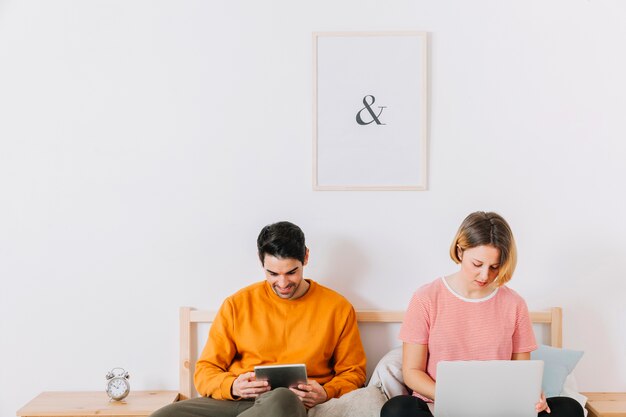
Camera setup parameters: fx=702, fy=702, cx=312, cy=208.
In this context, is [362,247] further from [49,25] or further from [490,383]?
[49,25]

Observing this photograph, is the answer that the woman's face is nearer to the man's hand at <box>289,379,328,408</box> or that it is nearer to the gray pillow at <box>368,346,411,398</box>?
the gray pillow at <box>368,346,411,398</box>

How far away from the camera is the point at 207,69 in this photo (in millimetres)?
2410

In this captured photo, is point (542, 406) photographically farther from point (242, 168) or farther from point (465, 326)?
point (242, 168)

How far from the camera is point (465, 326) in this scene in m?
2.11

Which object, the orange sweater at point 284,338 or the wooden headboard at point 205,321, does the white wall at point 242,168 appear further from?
the orange sweater at point 284,338

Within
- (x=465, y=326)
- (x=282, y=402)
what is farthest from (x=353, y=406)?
(x=465, y=326)

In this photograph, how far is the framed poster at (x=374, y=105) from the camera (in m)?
2.38

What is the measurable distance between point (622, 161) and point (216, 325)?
4.87ft

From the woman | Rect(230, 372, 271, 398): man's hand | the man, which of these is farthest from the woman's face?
Rect(230, 372, 271, 398): man's hand

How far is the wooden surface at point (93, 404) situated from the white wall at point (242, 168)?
3.2 inches

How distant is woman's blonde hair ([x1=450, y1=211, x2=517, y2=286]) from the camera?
201 centimetres

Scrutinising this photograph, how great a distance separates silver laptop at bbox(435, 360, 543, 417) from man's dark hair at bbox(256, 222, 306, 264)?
1.95 feet

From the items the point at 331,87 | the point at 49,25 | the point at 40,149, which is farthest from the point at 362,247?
the point at 49,25

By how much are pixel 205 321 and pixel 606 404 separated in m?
1.35
